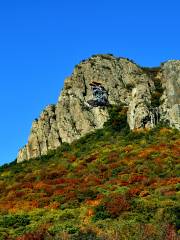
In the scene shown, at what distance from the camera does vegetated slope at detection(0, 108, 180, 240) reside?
136 feet

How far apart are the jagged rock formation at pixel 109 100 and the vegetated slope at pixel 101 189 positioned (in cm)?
284

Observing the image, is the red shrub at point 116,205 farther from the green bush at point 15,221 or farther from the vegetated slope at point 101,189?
the green bush at point 15,221

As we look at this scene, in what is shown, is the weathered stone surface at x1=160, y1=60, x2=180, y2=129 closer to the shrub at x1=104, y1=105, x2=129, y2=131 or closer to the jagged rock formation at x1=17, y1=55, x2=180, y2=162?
the jagged rock formation at x1=17, y1=55, x2=180, y2=162

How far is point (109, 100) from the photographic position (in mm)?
96750

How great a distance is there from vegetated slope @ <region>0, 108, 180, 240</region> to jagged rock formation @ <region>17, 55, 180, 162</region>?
2842 mm

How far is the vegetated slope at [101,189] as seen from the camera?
4159cm

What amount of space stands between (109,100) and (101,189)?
40.3 metres

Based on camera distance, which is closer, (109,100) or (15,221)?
(15,221)

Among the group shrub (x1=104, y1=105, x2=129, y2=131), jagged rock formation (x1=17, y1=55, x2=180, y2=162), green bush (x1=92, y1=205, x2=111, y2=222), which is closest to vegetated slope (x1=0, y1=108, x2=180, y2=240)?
green bush (x1=92, y1=205, x2=111, y2=222)

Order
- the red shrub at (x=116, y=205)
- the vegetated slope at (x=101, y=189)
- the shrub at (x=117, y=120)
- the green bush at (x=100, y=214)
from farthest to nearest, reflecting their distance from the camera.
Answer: the shrub at (x=117, y=120), the red shrub at (x=116, y=205), the green bush at (x=100, y=214), the vegetated slope at (x=101, y=189)

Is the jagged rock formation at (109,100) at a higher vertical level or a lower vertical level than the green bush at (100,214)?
higher

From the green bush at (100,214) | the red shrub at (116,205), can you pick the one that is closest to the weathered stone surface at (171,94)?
the red shrub at (116,205)

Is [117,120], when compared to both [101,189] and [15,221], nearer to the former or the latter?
[101,189]

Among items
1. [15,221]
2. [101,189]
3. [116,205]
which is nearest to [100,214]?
[116,205]
